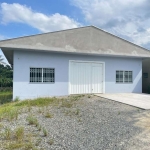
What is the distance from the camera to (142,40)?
18.9 meters

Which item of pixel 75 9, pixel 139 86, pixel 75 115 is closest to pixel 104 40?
pixel 75 9

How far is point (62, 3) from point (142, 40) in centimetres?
1171

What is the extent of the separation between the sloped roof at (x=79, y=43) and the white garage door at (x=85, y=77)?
1.15m

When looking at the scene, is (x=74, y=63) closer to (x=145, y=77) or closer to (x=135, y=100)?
(x=135, y=100)

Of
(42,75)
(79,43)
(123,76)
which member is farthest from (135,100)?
(42,75)

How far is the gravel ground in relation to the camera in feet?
12.2

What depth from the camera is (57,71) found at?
11.3 m

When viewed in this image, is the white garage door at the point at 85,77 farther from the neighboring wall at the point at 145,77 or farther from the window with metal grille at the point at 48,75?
the neighboring wall at the point at 145,77

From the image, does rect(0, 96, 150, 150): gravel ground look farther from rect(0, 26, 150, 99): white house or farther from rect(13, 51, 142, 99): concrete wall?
rect(0, 26, 150, 99): white house

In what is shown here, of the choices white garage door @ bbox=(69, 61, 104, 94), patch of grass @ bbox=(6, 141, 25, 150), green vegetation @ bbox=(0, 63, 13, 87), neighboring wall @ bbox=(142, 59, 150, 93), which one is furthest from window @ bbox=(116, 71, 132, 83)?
green vegetation @ bbox=(0, 63, 13, 87)

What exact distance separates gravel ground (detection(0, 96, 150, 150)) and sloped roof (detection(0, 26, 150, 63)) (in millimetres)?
5343

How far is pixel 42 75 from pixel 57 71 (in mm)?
1087

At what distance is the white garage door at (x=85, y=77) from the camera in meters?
11.8

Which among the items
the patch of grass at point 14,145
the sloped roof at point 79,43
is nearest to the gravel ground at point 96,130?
the patch of grass at point 14,145
